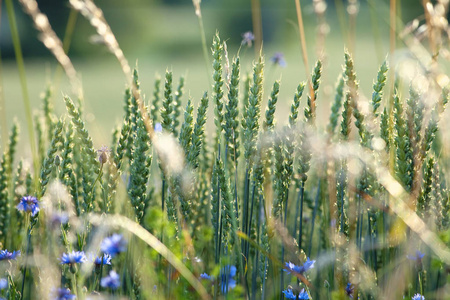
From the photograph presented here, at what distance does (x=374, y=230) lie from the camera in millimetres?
1218

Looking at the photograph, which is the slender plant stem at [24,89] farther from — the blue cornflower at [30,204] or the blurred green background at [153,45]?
the blurred green background at [153,45]

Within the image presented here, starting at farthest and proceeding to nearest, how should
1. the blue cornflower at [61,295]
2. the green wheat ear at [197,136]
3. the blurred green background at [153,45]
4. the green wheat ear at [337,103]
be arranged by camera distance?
the blurred green background at [153,45] → the green wheat ear at [337,103] → the green wheat ear at [197,136] → the blue cornflower at [61,295]

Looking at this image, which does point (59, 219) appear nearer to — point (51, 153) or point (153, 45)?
point (51, 153)

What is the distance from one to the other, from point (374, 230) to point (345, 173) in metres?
0.16

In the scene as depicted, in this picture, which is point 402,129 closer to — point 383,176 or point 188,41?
point 383,176

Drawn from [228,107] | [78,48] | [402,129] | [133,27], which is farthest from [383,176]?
[133,27]

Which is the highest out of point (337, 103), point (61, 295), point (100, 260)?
point (337, 103)

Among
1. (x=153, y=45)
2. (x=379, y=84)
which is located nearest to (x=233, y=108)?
(x=379, y=84)

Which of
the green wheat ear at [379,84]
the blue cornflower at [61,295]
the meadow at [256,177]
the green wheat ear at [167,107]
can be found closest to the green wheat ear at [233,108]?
the meadow at [256,177]

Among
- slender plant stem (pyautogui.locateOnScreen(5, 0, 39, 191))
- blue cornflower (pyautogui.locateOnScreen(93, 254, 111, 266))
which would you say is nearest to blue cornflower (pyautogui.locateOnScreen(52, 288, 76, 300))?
blue cornflower (pyautogui.locateOnScreen(93, 254, 111, 266))

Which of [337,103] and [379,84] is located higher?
[337,103]

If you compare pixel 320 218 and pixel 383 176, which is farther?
pixel 320 218

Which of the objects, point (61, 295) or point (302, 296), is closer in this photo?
point (61, 295)

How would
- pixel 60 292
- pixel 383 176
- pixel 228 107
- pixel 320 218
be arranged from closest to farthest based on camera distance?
pixel 383 176 → pixel 60 292 → pixel 228 107 → pixel 320 218
